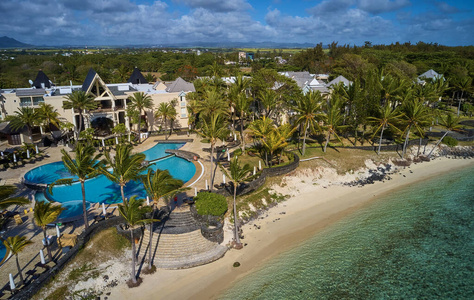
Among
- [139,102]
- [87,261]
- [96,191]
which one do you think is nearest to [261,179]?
[87,261]

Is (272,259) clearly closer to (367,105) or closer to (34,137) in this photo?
(367,105)

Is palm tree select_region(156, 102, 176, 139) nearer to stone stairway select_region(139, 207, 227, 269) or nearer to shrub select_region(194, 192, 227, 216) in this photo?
shrub select_region(194, 192, 227, 216)

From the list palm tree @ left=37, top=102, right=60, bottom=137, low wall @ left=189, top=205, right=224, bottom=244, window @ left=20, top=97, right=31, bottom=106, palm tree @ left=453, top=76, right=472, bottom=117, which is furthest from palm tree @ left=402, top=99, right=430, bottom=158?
window @ left=20, top=97, right=31, bottom=106

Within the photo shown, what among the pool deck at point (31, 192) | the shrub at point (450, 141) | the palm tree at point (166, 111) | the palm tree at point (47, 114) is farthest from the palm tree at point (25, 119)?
Result: the shrub at point (450, 141)

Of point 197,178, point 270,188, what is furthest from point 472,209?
point 197,178

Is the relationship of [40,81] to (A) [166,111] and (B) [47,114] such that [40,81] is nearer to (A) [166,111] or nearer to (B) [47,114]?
(B) [47,114]

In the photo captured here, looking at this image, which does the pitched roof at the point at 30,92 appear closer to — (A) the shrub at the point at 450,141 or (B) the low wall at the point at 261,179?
(B) the low wall at the point at 261,179
